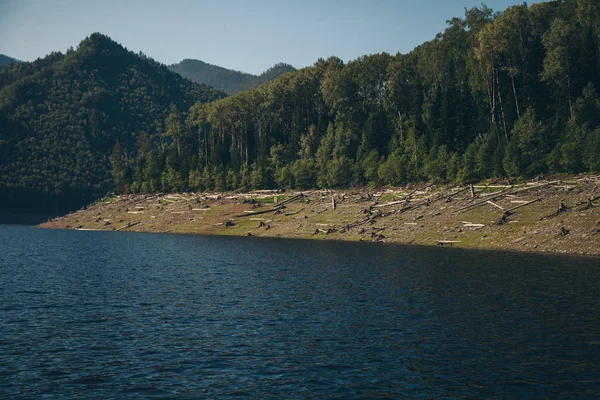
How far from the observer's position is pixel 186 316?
37250 mm

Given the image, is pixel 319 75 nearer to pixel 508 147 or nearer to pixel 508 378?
pixel 508 147

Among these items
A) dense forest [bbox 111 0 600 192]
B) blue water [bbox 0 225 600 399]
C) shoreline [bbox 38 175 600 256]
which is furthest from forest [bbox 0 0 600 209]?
blue water [bbox 0 225 600 399]

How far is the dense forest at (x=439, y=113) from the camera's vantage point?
10988 cm

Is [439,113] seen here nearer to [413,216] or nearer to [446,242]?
[413,216]

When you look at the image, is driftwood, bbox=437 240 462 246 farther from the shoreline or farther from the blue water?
the blue water

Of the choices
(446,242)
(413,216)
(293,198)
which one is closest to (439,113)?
(413,216)

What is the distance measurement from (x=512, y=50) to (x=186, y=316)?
393ft

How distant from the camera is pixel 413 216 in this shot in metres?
102

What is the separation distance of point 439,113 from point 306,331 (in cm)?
11366

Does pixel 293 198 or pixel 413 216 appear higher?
pixel 293 198

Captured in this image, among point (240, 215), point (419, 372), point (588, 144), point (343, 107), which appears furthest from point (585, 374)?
point (343, 107)

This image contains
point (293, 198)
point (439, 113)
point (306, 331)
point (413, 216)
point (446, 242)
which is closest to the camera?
point (306, 331)

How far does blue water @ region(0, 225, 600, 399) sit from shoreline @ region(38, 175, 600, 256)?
19033 mm

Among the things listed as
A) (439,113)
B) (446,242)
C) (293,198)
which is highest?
(439,113)
